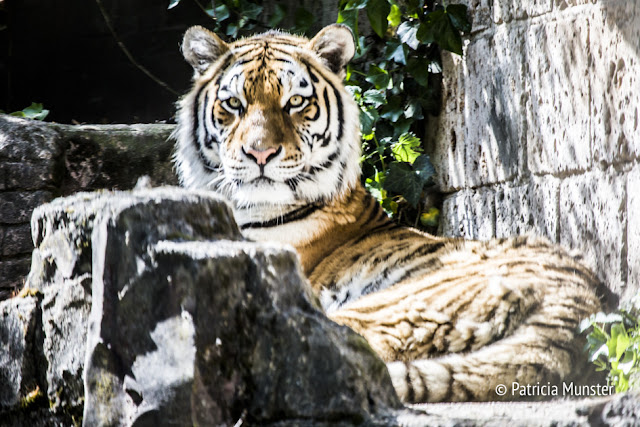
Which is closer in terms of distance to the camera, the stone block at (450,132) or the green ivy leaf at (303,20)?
the stone block at (450,132)

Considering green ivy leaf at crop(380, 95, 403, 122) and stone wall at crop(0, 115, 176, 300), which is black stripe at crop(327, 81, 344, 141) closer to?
green ivy leaf at crop(380, 95, 403, 122)

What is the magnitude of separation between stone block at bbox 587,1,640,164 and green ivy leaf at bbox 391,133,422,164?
162 cm

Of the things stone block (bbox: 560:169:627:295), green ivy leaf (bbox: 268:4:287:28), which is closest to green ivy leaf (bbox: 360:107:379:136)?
green ivy leaf (bbox: 268:4:287:28)

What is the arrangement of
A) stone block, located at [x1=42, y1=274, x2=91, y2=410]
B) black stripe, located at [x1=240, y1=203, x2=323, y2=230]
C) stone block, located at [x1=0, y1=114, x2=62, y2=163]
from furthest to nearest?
stone block, located at [x1=0, y1=114, x2=62, y2=163] → black stripe, located at [x1=240, y1=203, x2=323, y2=230] → stone block, located at [x1=42, y1=274, x2=91, y2=410]

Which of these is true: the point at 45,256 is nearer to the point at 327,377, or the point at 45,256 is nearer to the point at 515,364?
the point at 327,377

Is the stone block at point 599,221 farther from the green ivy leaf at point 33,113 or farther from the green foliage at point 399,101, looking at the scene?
the green ivy leaf at point 33,113

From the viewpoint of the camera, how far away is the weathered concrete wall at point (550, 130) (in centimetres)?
282

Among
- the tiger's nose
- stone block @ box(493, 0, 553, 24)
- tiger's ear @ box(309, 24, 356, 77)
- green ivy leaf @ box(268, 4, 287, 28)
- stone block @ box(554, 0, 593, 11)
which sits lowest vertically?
the tiger's nose

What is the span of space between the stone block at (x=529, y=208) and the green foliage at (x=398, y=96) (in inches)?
29.7

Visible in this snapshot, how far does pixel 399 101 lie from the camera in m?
4.70

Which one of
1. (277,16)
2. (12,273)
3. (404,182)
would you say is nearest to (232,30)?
(277,16)

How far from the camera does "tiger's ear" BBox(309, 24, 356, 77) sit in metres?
3.57

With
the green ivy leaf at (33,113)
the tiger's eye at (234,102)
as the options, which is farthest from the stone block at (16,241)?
the tiger's eye at (234,102)

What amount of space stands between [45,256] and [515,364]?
1.36 m
